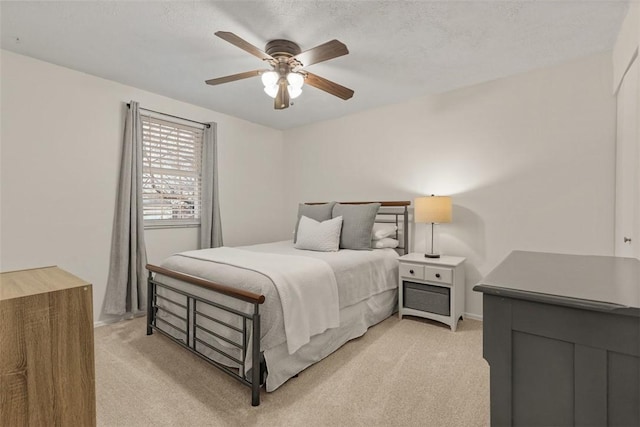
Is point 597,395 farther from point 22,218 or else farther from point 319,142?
point 319,142

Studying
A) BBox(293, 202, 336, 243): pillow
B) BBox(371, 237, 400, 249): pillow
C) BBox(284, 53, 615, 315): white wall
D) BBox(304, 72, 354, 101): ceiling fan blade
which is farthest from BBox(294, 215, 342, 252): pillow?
BBox(304, 72, 354, 101): ceiling fan blade

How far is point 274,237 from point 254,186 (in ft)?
3.01

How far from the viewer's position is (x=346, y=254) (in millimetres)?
2941

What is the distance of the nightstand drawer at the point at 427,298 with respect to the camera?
116 inches

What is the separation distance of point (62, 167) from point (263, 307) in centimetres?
249

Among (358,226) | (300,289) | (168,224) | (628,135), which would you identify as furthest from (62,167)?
(628,135)

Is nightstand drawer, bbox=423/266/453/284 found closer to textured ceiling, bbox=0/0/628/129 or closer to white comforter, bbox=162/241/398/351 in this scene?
white comforter, bbox=162/241/398/351

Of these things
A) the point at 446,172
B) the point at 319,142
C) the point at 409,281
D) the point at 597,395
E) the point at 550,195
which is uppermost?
the point at 319,142

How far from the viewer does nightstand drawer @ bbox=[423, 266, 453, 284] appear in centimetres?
290

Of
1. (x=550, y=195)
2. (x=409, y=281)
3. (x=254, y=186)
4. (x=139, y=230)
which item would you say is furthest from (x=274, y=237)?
(x=550, y=195)

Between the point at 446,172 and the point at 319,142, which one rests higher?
the point at 319,142

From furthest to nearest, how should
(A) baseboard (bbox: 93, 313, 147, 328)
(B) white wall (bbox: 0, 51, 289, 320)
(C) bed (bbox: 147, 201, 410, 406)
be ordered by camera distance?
(A) baseboard (bbox: 93, 313, 147, 328)
(B) white wall (bbox: 0, 51, 289, 320)
(C) bed (bbox: 147, 201, 410, 406)

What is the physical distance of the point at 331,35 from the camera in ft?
7.48

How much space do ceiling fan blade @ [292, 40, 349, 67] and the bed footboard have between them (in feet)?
5.27
